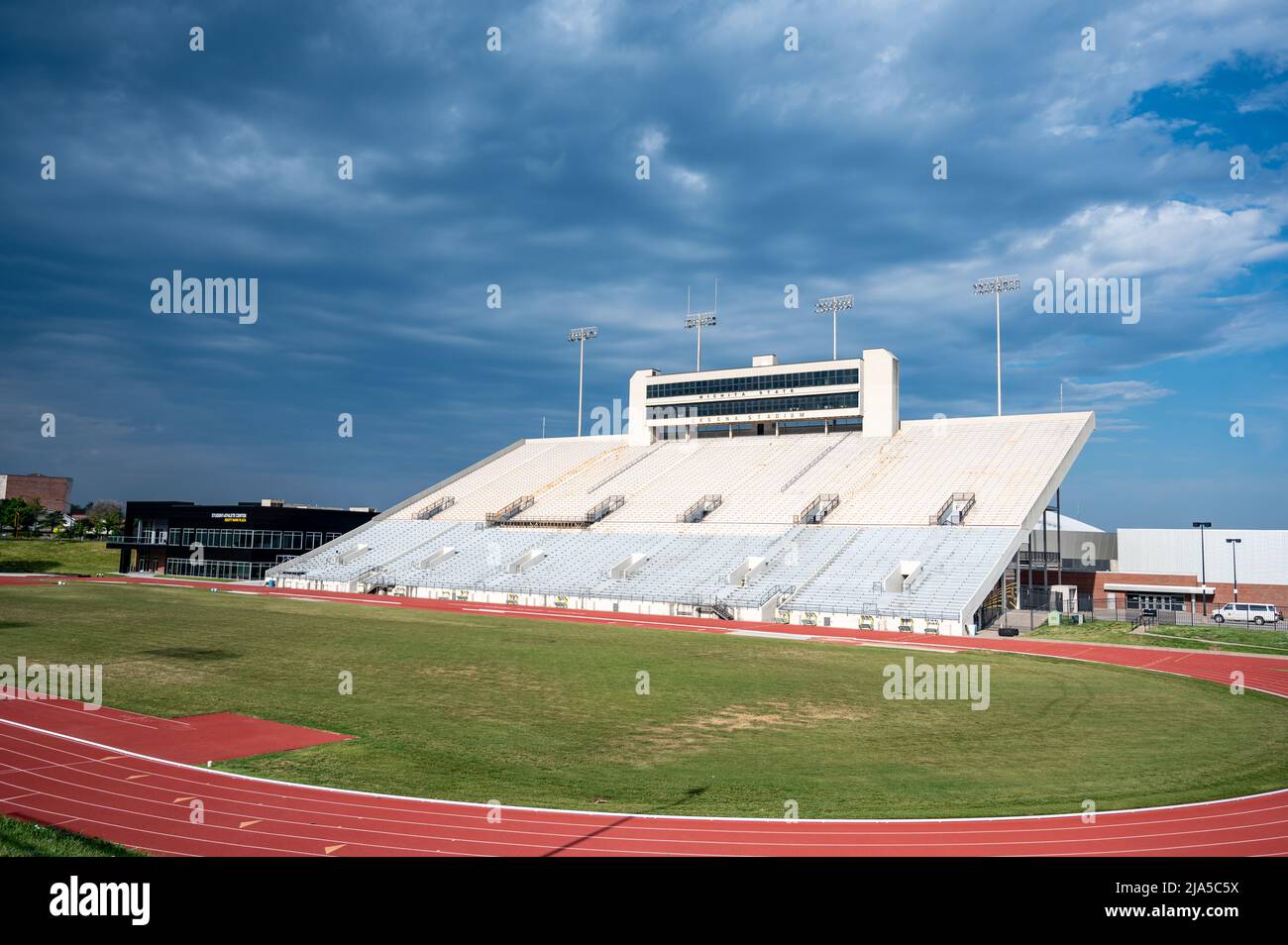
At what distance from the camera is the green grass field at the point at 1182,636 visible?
36094mm

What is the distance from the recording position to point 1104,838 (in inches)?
436

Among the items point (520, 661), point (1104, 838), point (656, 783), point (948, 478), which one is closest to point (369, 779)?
point (656, 783)

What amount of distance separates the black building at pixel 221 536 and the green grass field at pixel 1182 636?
62.2 meters

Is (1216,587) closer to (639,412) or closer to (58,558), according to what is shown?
(639,412)

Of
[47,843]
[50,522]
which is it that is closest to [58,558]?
[50,522]

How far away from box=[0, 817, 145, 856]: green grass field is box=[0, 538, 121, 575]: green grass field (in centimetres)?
8064

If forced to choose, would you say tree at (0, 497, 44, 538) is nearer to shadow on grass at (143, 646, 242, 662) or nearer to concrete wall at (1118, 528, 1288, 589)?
shadow on grass at (143, 646, 242, 662)

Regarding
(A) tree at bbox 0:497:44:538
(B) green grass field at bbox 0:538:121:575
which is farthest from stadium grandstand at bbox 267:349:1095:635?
(A) tree at bbox 0:497:44:538

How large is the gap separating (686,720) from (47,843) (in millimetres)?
12705

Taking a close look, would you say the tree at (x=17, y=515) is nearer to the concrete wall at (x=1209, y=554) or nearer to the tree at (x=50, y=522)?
the tree at (x=50, y=522)

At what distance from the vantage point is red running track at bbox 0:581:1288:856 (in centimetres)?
1038

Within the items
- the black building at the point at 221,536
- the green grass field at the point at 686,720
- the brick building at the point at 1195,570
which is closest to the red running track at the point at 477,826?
the green grass field at the point at 686,720
